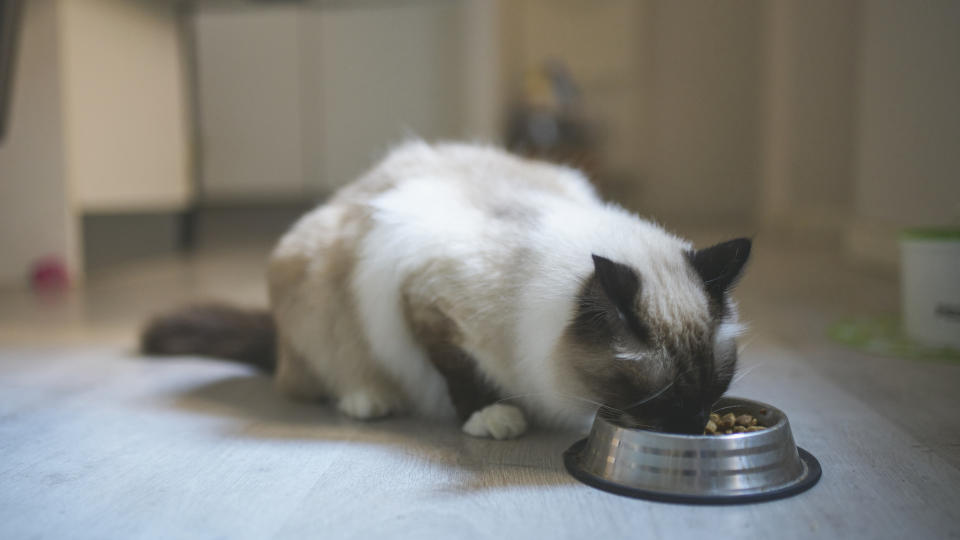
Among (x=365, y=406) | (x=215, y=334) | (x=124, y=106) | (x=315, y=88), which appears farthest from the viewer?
(x=315, y=88)

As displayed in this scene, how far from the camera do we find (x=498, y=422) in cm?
144

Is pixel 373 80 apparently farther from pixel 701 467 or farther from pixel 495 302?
pixel 701 467

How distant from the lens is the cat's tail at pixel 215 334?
6.77ft

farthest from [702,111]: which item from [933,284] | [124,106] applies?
[933,284]

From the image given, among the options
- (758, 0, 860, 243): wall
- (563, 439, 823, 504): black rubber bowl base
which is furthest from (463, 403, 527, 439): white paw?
(758, 0, 860, 243): wall

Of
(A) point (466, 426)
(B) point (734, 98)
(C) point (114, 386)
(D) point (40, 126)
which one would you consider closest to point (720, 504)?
(A) point (466, 426)

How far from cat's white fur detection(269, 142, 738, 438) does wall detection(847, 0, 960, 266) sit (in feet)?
4.69

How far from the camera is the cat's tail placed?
206cm

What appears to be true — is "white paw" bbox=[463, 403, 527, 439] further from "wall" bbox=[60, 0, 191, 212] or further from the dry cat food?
"wall" bbox=[60, 0, 191, 212]

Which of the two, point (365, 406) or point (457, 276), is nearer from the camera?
point (457, 276)

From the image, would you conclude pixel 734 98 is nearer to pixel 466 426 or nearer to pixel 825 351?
pixel 825 351

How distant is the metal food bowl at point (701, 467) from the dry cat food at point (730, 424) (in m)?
0.07

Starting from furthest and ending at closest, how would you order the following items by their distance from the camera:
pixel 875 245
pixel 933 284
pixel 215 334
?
pixel 875 245
pixel 215 334
pixel 933 284

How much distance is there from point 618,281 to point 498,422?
43cm
